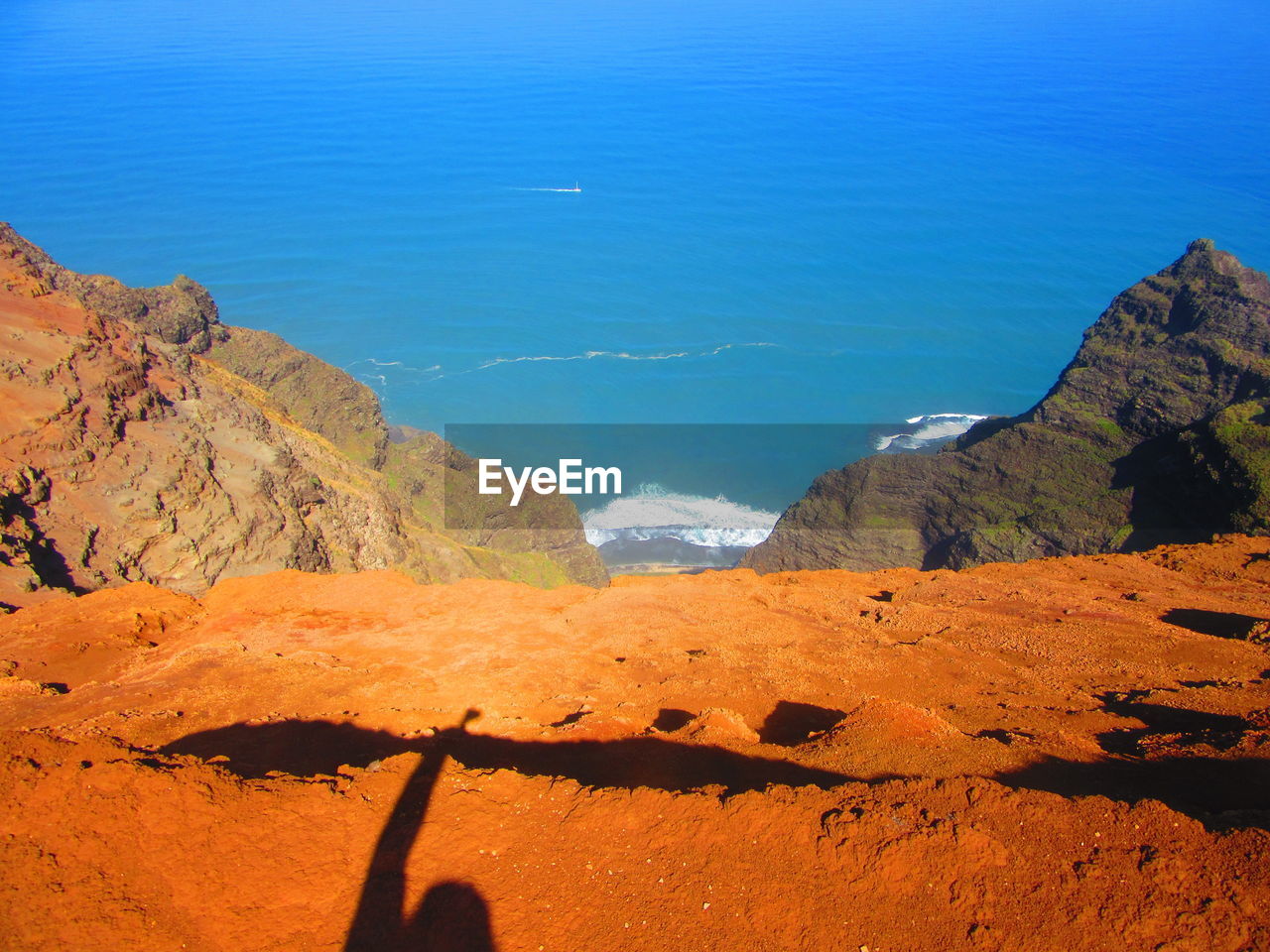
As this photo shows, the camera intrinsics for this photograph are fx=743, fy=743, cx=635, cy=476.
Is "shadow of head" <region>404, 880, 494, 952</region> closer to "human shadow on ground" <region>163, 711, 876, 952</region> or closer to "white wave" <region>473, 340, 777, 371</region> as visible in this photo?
"human shadow on ground" <region>163, 711, 876, 952</region>

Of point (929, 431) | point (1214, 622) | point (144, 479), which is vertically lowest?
point (1214, 622)

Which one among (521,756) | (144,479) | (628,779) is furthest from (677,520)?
(628,779)

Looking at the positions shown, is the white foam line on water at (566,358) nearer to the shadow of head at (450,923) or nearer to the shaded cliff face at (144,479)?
the shaded cliff face at (144,479)

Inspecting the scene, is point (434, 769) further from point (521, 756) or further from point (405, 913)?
point (405, 913)

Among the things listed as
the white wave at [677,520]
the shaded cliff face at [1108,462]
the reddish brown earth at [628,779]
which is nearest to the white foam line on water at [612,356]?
the white wave at [677,520]

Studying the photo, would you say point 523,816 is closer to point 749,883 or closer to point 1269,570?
point 749,883

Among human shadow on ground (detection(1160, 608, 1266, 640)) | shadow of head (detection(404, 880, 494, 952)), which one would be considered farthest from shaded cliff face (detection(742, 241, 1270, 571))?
shadow of head (detection(404, 880, 494, 952))
